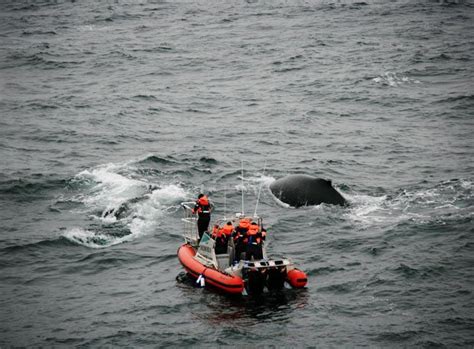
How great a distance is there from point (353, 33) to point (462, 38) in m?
10.3

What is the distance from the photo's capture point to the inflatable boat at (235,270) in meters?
21.4

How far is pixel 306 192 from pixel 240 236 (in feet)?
29.3

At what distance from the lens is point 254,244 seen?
72.6 ft

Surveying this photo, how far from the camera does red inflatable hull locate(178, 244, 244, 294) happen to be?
21297 millimetres

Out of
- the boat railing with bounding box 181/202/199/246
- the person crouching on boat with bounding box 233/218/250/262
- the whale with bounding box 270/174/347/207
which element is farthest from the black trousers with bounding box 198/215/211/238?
the whale with bounding box 270/174/347/207

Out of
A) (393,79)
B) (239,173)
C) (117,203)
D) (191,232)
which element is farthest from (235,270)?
(393,79)

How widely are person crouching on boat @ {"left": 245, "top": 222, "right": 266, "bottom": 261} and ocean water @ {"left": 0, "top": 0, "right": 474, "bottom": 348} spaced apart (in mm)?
1421

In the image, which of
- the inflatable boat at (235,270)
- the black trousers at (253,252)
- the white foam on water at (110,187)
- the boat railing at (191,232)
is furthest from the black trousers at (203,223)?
the white foam on water at (110,187)

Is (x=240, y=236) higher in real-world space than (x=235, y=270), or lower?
higher

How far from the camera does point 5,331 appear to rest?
67.1 feet

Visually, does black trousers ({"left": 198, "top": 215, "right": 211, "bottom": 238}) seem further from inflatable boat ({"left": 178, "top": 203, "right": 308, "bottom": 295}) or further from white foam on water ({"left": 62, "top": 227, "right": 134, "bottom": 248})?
white foam on water ({"left": 62, "top": 227, "right": 134, "bottom": 248})

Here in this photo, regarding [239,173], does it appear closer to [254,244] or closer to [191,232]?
[191,232]

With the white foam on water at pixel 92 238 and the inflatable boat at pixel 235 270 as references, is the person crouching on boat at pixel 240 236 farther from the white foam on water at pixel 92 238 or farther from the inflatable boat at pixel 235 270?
the white foam on water at pixel 92 238

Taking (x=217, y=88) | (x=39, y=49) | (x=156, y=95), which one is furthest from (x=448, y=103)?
(x=39, y=49)
